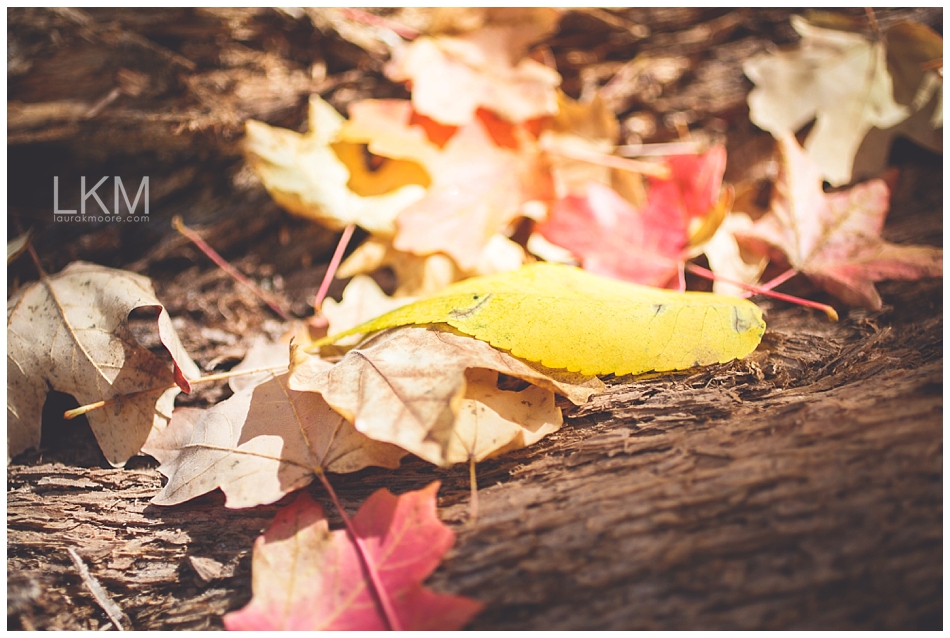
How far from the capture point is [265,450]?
88cm

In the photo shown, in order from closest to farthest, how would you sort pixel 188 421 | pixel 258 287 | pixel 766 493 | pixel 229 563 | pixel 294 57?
pixel 766 493 → pixel 229 563 → pixel 188 421 → pixel 258 287 → pixel 294 57

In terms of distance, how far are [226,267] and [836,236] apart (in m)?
1.46

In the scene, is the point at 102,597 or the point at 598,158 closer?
the point at 102,597

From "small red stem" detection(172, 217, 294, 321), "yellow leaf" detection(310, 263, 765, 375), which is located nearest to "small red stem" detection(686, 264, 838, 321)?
"yellow leaf" detection(310, 263, 765, 375)

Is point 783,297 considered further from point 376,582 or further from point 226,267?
point 226,267

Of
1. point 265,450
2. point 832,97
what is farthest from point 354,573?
point 832,97

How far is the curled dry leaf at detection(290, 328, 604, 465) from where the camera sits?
734 millimetres

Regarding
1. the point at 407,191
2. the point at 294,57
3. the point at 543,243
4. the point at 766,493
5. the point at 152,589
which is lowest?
the point at 152,589

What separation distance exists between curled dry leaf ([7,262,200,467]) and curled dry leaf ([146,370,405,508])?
0.12m

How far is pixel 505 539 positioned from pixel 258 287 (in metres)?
0.99

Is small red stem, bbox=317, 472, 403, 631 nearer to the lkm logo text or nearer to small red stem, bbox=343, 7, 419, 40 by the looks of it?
the lkm logo text

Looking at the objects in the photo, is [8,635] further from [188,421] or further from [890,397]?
[890,397]

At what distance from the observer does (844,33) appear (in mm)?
1415

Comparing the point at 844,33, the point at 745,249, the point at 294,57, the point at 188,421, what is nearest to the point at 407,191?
the point at 294,57
